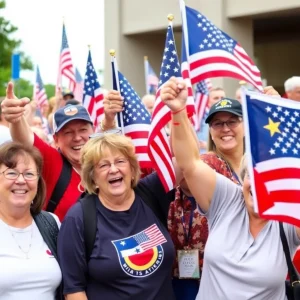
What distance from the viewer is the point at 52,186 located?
495 centimetres

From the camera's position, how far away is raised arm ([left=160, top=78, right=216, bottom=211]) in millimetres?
4027

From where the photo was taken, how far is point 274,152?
3611 millimetres

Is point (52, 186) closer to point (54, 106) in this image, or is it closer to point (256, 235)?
point (256, 235)

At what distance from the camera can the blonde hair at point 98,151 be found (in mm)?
4367

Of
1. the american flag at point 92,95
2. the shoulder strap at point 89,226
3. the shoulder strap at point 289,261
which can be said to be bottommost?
the shoulder strap at point 289,261

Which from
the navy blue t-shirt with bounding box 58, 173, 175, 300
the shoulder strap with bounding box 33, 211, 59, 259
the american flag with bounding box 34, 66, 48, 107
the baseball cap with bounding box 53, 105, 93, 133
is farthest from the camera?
the american flag with bounding box 34, 66, 48, 107

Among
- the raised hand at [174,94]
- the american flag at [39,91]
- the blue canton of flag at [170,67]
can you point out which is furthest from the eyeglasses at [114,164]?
the american flag at [39,91]

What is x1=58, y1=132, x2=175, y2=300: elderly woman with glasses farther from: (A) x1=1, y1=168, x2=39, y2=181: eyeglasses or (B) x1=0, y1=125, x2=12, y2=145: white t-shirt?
(B) x1=0, y1=125, x2=12, y2=145: white t-shirt

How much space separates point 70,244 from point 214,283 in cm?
A: 88

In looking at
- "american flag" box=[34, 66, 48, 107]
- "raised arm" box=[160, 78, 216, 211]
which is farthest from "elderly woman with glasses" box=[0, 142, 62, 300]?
"american flag" box=[34, 66, 48, 107]

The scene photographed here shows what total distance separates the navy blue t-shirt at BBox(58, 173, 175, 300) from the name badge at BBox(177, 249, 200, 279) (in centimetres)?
42

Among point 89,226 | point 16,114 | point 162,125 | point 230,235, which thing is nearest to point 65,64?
point 162,125

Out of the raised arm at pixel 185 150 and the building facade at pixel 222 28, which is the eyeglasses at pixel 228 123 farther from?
the building facade at pixel 222 28

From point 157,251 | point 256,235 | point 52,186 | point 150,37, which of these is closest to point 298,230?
point 256,235
